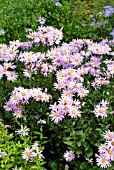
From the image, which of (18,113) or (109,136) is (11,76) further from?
(109,136)

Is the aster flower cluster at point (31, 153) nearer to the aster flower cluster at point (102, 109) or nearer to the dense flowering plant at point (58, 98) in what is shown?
the dense flowering plant at point (58, 98)

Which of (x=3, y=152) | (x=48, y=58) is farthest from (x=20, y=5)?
(x=3, y=152)

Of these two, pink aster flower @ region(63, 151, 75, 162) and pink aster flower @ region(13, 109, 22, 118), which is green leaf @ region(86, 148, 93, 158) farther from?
pink aster flower @ region(13, 109, 22, 118)

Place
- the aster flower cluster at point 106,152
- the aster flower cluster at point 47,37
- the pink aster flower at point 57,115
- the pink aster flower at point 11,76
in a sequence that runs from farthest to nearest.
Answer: the aster flower cluster at point 47,37 → the pink aster flower at point 11,76 → the pink aster flower at point 57,115 → the aster flower cluster at point 106,152

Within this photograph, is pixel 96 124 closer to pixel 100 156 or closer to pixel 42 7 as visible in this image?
pixel 100 156

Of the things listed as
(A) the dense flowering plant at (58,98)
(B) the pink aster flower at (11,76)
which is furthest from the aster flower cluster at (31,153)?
(B) the pink aster flower at (11,76)

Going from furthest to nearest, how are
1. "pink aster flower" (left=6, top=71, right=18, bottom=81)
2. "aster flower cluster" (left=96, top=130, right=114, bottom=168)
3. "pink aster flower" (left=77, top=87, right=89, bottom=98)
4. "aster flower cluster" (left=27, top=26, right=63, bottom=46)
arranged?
"aster flower cluster" (left=27, top=26, right=63, bottom=46)
"pink aster flower" (left=6, top=71, right=18, bottom=81)
"pink aster flower" (left=77, top=87, right=89, bottom=98)
"aster flower cluster" (left=96, top=130, right=114, bottom=168)

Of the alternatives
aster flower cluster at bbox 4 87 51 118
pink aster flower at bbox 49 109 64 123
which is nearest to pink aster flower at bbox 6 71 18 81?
aster flower cluster at bbox 4 87 51 118
